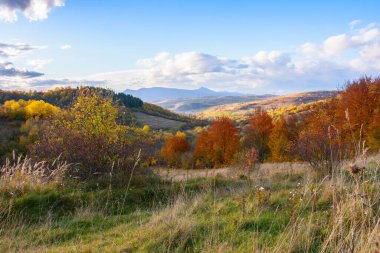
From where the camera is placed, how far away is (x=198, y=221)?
547 cm

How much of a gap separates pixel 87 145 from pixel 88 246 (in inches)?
276

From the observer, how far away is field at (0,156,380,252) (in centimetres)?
396

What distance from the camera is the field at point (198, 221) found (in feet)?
13.0

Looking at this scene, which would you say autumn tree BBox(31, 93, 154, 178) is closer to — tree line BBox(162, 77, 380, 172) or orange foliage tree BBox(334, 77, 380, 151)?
tree line BBox(162, 77, 380, 172)

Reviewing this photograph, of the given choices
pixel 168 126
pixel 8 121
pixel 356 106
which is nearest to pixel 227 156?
pixel 356 106

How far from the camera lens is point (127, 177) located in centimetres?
1041

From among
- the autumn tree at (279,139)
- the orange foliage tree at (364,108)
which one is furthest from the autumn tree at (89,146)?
the autumn tree at (279,139)

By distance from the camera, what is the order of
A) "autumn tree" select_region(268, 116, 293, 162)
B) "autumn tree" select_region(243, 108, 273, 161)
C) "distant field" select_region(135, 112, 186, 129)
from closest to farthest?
"autumn tree" select_region(268, 116, 293, 162) → "autumn tree" select_region(243, 108, 273, 161) → "distant field" select_region(135, 112, 186, 129)

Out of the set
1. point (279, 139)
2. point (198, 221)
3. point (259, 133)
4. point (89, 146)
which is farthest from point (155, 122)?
point (198, 221)

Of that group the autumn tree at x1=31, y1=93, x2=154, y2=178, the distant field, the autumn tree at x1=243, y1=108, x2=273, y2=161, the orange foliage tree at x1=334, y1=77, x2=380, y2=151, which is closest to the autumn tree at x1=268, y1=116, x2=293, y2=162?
the autumn tree at x1=243, y1=108, x2=273, y2=161

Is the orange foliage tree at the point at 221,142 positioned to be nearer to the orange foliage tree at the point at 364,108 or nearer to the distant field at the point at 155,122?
the orange foliage tree at the point at 364,108

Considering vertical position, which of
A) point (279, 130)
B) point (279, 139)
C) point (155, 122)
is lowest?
point (155, 122)

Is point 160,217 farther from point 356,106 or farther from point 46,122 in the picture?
point 356,106

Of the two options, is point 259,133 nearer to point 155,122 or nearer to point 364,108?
point 364,108
